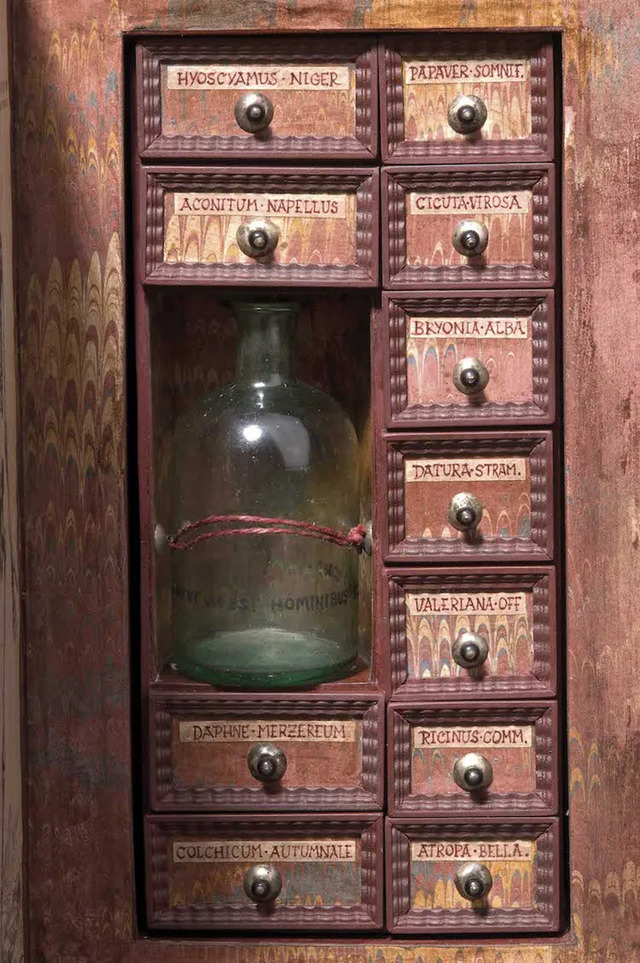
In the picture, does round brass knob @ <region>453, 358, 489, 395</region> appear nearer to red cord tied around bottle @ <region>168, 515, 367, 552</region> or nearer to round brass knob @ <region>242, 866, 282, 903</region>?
red cord tied around bottle @ <region>168, 515, 367, 552</region>

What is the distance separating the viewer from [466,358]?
1.51m

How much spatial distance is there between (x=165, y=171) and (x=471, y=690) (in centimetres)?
72

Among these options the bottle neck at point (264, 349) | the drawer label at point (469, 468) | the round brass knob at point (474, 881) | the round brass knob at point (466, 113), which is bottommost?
the round brass knob at point (474, 881)

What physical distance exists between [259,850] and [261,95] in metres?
0.91

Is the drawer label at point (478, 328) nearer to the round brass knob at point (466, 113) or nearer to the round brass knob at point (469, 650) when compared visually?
the round brass knob at point (466, 113)

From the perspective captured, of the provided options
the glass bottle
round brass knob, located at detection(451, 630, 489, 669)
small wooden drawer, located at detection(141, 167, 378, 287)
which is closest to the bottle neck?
the glass bottle

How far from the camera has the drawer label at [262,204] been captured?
1502 mm

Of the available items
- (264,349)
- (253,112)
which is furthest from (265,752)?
(253,112)

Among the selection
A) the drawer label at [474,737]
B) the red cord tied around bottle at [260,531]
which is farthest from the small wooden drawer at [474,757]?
the red cord tied around bottle at [260,531]

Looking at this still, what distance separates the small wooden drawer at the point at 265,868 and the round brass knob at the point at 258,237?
691 millimetres

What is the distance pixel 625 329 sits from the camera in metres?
1.48

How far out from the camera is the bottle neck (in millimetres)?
1648

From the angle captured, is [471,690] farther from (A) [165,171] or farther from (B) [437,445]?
(A) [165,171]

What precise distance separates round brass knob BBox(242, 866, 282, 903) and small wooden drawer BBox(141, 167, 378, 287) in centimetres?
71
